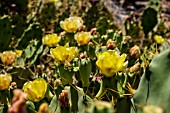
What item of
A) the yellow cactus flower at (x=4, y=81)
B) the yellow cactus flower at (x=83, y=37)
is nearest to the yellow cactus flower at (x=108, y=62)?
the yellow cactus flower at (x=4, y=81)

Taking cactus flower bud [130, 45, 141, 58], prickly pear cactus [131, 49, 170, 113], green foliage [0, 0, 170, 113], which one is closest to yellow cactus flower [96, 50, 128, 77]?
green foliage [0, 0, 170, 113]

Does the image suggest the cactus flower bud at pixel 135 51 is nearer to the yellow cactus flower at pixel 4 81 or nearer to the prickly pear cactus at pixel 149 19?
the yellow cactus flower at pixel 4 81

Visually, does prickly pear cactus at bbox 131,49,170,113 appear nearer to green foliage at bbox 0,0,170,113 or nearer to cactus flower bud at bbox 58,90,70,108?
green foliage at bbox 0,0,170,113

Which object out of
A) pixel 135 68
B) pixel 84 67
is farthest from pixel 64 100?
pixel 135 68

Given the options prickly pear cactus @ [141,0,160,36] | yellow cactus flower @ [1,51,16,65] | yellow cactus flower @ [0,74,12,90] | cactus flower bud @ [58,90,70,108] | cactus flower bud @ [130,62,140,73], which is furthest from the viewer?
prickly pear cactus @ [141,0,160,36]

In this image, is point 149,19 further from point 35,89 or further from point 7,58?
point 35,89
